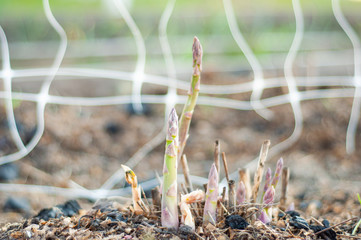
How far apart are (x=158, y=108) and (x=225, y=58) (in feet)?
3.20

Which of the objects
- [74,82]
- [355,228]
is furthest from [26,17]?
[355,228]

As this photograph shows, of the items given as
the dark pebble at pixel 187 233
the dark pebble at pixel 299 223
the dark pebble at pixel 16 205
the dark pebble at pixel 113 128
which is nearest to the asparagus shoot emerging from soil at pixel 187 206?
the dark pebble at pixel 187 233

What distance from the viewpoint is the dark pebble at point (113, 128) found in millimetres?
2479

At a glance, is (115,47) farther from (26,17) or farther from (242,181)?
(242,181)

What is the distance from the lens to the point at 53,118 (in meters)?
2.47

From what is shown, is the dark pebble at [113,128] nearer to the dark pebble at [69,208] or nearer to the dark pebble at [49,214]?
the dark pebble at [69,208]

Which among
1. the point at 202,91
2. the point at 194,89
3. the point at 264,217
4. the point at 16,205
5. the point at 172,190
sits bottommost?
the point at 16,205

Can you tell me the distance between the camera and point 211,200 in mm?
970

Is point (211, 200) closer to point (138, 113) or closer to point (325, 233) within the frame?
point (325, 233)

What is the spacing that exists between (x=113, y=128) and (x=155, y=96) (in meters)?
0.44

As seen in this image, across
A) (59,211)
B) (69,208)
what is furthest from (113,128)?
(59,211)

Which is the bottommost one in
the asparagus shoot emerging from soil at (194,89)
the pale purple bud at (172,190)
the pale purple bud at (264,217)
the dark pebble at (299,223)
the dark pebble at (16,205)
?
the dark pebble at (16,205)

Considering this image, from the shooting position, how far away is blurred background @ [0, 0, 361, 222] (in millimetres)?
2068

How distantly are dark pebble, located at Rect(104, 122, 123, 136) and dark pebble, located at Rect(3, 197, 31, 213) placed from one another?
2.75 feet
